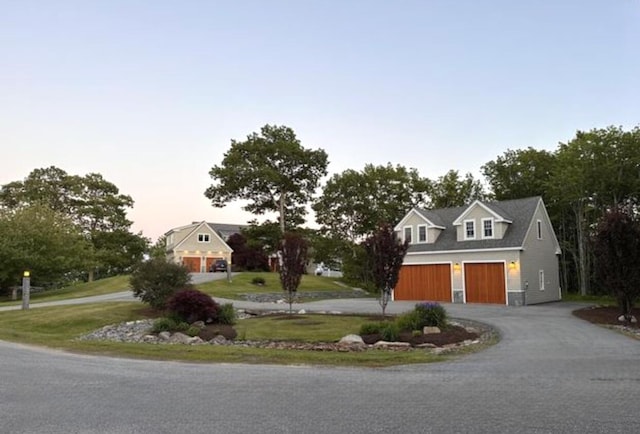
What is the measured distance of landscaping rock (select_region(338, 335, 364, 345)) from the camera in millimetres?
14250

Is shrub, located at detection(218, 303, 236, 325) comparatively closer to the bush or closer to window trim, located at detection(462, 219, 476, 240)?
the bush

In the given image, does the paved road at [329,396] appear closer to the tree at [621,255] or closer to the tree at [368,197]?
A: the tree at [621,255]

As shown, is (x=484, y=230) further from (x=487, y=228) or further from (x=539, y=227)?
(x=539, y=227)

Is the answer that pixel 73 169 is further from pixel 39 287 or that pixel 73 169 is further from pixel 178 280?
pixel 178 280

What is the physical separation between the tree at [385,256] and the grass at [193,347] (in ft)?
6.25

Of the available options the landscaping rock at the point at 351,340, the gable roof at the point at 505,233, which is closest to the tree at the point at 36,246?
the gable roof at the point at 505,233

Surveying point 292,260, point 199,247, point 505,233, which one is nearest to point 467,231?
point 505,233

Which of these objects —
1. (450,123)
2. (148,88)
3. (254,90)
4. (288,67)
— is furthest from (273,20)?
(450,123)

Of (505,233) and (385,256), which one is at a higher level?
(505,233)

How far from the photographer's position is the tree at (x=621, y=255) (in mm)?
17891

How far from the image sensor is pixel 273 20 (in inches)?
714

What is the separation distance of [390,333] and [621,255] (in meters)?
9.34

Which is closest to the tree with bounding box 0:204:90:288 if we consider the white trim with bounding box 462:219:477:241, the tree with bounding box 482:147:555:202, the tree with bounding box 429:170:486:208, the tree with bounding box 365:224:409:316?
the tree with bounding box 365:224:409:316

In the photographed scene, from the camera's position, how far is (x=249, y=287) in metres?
36.2
